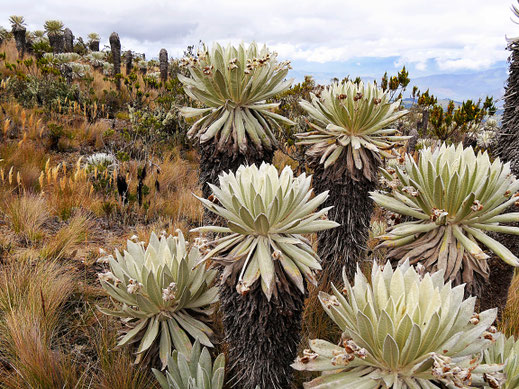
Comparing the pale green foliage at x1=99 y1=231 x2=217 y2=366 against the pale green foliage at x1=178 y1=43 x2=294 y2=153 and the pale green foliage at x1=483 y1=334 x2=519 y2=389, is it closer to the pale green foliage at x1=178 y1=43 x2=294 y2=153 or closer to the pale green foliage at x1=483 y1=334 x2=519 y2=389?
the pale green foliage at x1=178 y1=43 x2=294 y2=153

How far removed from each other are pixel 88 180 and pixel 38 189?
0.76m

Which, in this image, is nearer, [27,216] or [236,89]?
[236,89]

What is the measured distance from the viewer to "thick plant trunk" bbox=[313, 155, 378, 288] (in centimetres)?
314

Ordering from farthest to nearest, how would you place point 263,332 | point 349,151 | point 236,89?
point 349,151, point 236,89, point 263,332

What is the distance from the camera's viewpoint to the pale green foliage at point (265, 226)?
6.13 ft

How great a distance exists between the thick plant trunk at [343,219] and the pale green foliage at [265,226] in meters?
1.09

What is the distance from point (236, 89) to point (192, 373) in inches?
80.3

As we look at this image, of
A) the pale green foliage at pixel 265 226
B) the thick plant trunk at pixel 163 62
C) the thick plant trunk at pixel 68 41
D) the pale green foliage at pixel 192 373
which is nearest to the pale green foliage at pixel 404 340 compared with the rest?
the pale green foliage at pixel 265 226

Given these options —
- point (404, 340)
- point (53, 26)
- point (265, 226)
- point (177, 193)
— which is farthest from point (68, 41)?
point (404, 340)

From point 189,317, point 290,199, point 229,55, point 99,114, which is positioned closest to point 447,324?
point 290,199

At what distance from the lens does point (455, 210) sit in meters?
2.05

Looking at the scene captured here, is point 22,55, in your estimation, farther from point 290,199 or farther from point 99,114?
point 290,199

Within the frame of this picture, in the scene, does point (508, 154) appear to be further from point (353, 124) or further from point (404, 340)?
point (404, 340)

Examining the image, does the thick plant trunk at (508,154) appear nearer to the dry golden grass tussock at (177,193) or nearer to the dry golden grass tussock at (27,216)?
the dry golden grass tussock at (177,193)
